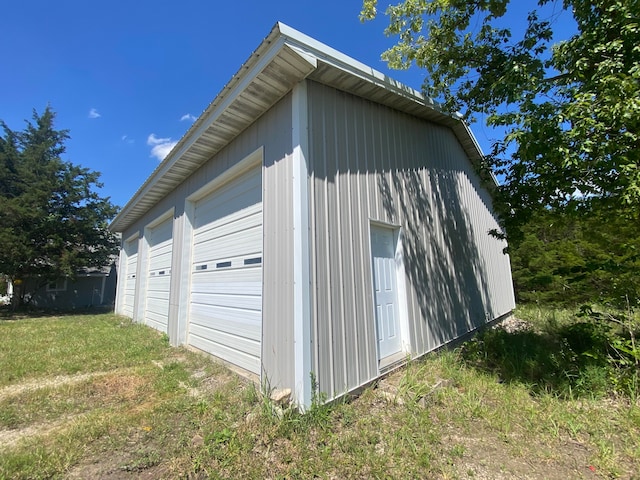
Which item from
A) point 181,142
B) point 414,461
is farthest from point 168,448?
point 181,142

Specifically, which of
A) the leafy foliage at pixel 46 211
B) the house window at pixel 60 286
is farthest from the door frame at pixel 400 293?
the house window at pixel 60 286

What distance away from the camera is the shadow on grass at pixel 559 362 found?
11.7 feet

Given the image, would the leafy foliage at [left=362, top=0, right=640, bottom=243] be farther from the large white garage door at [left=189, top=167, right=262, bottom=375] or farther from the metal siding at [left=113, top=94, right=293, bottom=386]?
the large white garage door at [left=189, top=167, right=262, bottom=375]

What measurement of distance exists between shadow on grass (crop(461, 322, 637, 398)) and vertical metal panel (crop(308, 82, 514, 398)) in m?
0.76

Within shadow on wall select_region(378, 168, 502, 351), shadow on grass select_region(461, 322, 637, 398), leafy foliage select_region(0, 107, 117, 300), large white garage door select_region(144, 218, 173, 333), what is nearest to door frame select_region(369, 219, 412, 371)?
shadow on wall select_region(378, 168, 502, 351)

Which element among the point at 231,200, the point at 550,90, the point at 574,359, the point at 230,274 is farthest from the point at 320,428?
the point at 550,90

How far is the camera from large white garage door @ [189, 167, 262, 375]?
4.28m

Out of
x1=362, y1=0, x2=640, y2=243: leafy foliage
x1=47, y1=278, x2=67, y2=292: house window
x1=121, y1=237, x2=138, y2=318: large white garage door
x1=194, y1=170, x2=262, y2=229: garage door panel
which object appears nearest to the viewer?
x1=362, y1=0, x2=640, y2=243: leafy foliage

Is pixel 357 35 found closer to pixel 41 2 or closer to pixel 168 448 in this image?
pixel 41 2

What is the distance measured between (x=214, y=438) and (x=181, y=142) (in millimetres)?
4752

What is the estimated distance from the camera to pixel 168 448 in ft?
8.14

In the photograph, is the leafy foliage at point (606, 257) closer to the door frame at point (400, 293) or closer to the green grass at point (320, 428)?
the green grass at point (320, 428)

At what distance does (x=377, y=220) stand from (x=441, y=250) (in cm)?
223

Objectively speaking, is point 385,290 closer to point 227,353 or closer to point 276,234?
point 276,234
